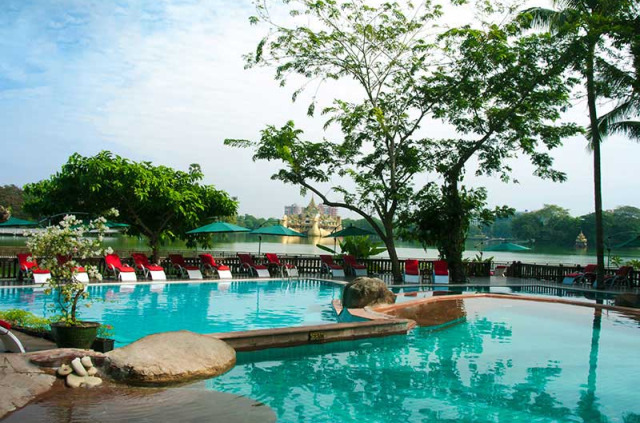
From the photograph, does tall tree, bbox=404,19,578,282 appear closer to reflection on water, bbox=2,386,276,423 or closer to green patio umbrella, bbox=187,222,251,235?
green patio umbrella, bbox=187,222,251,235

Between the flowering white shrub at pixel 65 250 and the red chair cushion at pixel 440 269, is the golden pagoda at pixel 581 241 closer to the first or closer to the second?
the red chair cushion at pixel 440 269

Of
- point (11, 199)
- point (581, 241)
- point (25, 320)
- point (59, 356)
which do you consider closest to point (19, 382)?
point (59, 356)

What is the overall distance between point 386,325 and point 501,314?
448 cm

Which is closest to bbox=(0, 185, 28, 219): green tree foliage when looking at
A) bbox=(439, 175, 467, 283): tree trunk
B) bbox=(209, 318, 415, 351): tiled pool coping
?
bbox=(439, 175, 467, 283): tree trunk

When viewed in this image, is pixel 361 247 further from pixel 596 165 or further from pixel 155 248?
pixel 596 165

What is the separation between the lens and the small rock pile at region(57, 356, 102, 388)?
5754mm

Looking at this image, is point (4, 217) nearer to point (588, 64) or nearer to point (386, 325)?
point (386, 325)

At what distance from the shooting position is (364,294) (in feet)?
40.2

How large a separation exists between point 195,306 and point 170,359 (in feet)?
22.1

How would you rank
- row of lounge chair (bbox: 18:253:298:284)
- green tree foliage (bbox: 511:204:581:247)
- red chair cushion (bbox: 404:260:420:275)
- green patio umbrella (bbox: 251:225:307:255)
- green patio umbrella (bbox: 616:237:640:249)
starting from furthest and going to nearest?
green tree foliage (bbox: 511:204:581:247)
green patio umbrella (bbox: 251:225:307:255)
red chair cushion (bbox: 404:260:420:275)
green patio umbrella (bbox: 616:237:640:249)
row of lounge chair (bbox: 18:253:298:284)

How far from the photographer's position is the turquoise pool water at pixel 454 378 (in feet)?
19.4

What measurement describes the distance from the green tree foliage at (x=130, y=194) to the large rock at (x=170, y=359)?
12542 millimetres

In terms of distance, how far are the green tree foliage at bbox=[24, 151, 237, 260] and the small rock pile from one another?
13.2m

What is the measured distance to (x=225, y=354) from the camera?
23.4ft
